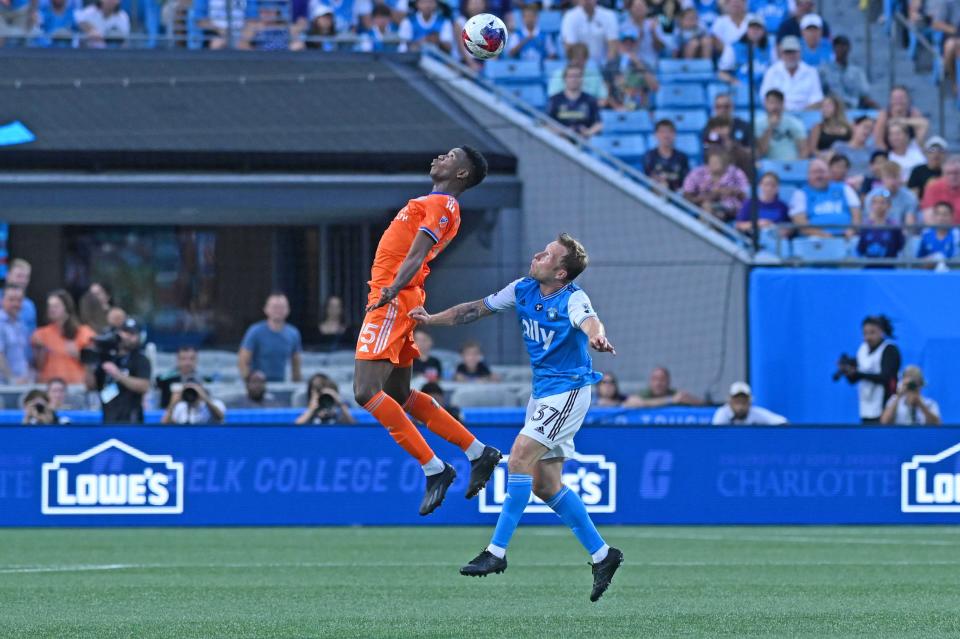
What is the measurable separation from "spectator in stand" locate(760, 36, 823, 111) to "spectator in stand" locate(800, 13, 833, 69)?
0.61 meters

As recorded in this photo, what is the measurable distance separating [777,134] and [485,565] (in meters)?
12.3

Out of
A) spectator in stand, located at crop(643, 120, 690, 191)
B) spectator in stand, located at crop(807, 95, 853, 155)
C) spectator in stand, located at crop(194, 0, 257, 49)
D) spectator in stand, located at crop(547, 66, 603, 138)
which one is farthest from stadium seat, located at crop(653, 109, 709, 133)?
spectator in stand, located at crop(194, 0, 257, 49)

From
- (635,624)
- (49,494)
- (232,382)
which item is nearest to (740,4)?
(232,382)

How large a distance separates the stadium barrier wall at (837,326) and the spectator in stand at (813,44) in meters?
4.43

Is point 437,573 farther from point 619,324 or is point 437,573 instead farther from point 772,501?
point 619,324

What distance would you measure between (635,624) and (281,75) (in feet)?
42.7

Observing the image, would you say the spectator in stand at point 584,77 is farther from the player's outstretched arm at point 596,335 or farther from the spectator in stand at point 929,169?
the player's outstretched arm at point 596,335

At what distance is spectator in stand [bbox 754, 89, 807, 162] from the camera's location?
2033cm

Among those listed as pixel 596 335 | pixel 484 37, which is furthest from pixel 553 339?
pixel 484 37

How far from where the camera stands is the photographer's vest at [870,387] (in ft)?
57.4

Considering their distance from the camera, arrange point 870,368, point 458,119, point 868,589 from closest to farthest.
Answer: point 868,589
point 870,368
point 458,119

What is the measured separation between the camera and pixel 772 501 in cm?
1623

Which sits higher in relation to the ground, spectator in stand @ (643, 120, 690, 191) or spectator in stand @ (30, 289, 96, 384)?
spectator in stand @ (643, 120, 690, 191)

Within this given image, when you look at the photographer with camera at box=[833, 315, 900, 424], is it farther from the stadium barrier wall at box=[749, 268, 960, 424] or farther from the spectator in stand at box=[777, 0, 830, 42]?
the spectator in stand at box=[777, 0, 830, 42]
